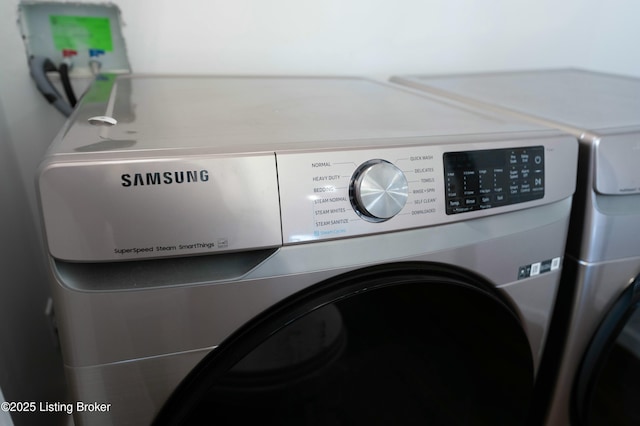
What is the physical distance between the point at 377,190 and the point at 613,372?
0.59m

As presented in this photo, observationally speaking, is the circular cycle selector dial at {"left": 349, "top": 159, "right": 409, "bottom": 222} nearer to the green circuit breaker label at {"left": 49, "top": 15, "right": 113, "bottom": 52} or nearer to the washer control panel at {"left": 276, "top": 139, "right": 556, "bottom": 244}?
the washer control panel at {"left": 276, "top": 139, "right": 556, "bottom": 244}

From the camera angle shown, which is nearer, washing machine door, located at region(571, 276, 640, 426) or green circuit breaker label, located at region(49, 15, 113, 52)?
washing machine door, located at region(571, 276, 640, 426)

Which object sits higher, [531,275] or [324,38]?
[324,38]

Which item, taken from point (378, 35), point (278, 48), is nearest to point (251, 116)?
point (278, 48)

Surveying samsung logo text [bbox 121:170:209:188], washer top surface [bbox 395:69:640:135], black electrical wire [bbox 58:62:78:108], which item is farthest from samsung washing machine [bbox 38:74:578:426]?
black electrical wire [bbox 58:62:78:108]

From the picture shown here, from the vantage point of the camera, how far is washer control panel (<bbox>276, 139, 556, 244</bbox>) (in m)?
0.44

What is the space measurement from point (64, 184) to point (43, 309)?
71 centimetres

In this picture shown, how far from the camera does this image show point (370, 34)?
1.06 metres

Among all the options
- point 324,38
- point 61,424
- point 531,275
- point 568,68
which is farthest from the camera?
point 568,68

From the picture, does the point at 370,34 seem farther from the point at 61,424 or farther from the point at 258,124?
the point at 61,424

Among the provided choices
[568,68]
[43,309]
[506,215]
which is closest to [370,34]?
[568,68]

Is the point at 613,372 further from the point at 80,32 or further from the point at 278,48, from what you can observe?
the point at 80,32

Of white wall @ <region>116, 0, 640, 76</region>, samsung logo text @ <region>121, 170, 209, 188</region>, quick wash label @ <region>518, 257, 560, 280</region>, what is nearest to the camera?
samsung logo text @ <region>121, 170, 209, 188</region>

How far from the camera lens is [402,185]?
46cm
